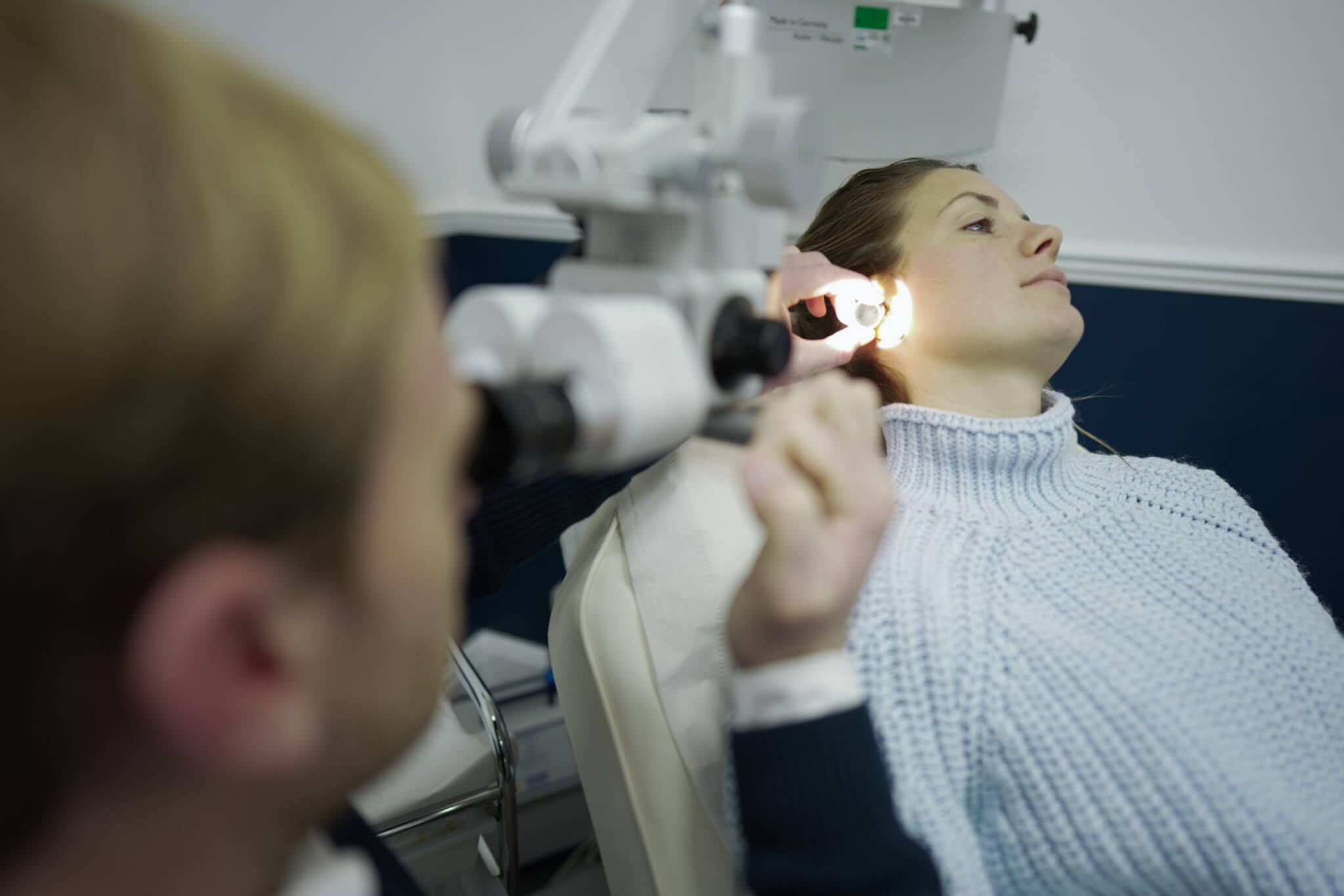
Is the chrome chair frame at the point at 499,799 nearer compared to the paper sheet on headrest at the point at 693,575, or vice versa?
the paper sheet on headrest at the point at 693,575

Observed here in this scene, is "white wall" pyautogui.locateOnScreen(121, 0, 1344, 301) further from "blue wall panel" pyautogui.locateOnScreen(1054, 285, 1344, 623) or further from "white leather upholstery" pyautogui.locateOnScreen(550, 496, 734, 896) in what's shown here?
"white leather upholstery" pyautogui.locateOnScreen(550, 496, 734, 896)

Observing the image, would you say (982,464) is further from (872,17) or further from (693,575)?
(872,17)

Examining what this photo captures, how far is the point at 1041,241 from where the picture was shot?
3.70ft

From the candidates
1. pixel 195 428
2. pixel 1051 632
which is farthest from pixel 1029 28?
pixel 195 428

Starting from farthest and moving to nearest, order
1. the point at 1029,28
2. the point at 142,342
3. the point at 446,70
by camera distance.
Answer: the point at 446,70 → the point at 1029,28 → the point at 142,342

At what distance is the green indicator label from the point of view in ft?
3.93

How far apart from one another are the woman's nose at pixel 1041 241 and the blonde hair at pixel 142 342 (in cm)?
98

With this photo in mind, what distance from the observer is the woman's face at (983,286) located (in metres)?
1.07

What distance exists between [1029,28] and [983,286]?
691mm

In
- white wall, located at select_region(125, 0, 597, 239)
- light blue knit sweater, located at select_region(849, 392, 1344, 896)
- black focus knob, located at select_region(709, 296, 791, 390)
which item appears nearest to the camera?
black focus knob, located at select_region(709, 296, 791, 390)

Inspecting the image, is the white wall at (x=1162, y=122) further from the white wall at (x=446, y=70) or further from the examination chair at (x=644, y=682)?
the examination chair at (x=644, y=682)

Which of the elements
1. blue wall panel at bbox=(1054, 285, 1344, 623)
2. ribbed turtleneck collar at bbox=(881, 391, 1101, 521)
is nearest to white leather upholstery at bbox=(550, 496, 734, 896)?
ribbed turtleneck collar at bbox=(881, 391, 1101, 521)

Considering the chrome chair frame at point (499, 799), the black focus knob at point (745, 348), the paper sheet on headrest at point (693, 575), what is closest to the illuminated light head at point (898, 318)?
the paper sheet on headrest at point (693, 575)

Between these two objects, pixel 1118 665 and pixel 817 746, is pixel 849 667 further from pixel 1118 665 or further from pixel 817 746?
pixel 1118 665
